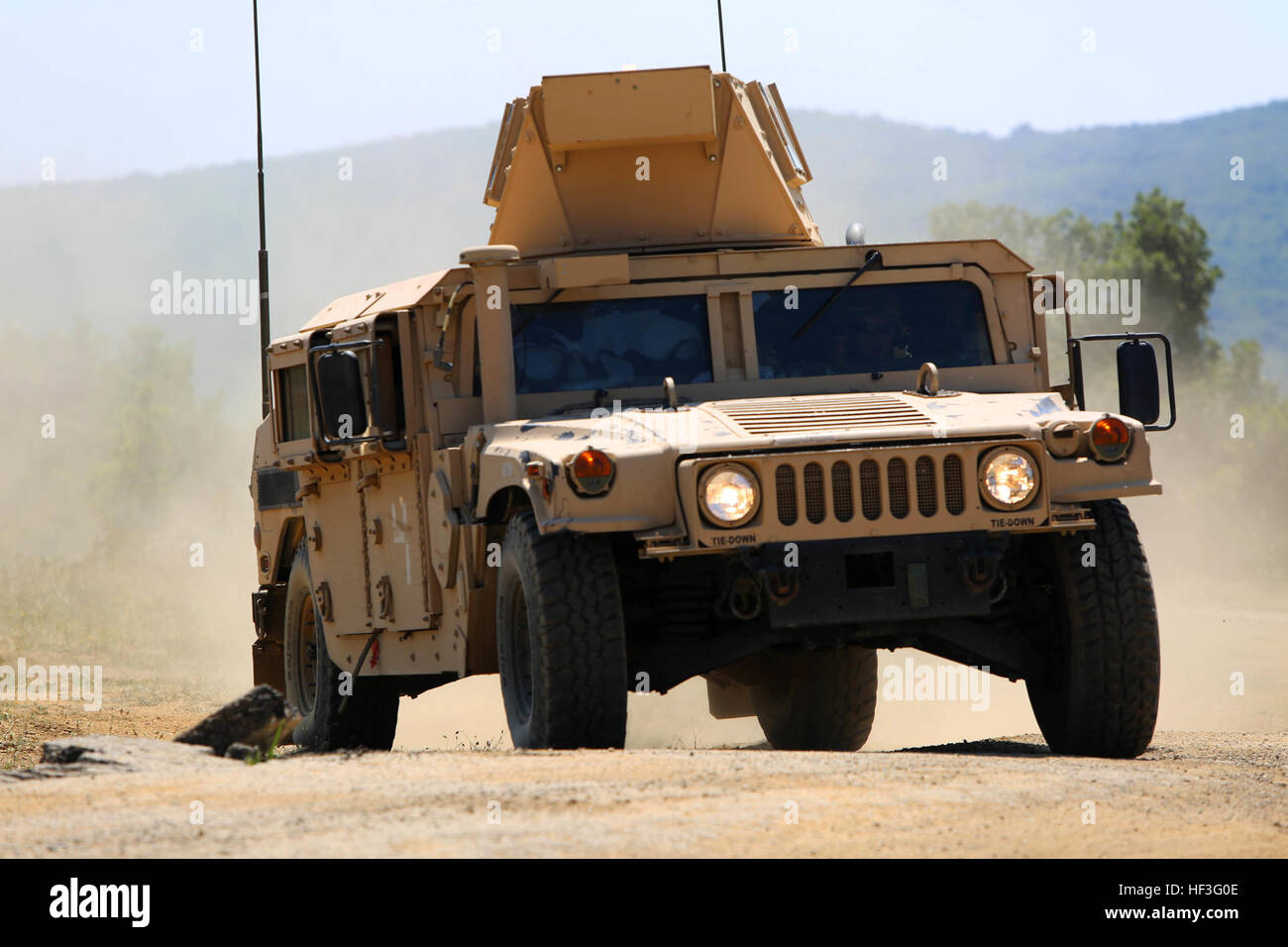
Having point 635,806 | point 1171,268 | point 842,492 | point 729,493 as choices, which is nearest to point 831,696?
point 842,492

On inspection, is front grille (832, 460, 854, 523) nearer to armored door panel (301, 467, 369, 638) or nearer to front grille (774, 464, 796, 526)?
front grille (774, 464, 796, 526)

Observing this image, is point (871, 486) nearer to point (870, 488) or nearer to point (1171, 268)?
point (870, 488)

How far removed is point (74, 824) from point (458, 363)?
364cm

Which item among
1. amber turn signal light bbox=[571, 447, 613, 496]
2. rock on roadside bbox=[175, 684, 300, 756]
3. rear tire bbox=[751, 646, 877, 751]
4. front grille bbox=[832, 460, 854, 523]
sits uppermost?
amber turn signal light bbox=[571, 447, 613, 496]

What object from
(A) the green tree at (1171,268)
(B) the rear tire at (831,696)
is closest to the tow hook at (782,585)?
(B) the rear tire at (831,696)

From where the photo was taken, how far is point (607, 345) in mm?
8375

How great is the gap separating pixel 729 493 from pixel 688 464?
18cm

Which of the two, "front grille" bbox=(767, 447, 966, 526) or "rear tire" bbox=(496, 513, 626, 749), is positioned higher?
"front grille" bbox=(767, 447, 966, 526)

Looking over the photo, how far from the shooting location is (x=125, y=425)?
44.8m

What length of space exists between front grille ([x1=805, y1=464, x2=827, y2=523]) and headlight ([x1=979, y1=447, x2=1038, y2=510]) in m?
0.59

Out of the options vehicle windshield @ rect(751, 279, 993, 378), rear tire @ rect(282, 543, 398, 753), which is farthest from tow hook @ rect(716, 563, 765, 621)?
rear tire @ rect(282, 543, 398, 753)

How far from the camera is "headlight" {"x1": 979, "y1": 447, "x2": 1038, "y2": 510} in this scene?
708 cm

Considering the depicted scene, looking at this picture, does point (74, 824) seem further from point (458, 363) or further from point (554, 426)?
point (458, 363)
